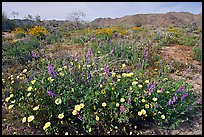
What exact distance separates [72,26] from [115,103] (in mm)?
11792

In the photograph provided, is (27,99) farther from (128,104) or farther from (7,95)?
(128,104)

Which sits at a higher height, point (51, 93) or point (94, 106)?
point (51, 93)

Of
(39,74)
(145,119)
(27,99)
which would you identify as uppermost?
(39,74)

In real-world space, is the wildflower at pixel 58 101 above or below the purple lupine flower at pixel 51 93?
below

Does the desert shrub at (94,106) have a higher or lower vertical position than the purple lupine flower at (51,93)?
lower

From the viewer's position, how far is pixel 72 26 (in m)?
13.9

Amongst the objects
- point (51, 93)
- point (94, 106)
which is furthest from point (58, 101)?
point (94, 106)

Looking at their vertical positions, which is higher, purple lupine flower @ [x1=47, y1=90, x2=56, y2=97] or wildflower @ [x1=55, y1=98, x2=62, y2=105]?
purple lupine flower @ [x1=47, y1=90, x2=56, y2=97]

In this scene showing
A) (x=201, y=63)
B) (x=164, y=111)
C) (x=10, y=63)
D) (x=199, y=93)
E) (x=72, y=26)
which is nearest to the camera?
(x=164, y=111)

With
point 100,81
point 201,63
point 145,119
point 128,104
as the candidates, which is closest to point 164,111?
point 145,119

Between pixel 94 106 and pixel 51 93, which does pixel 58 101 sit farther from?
pixel 94 106

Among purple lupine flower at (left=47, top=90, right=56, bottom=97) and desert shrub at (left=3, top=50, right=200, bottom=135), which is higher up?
purple lupine flower at (left=47, top=90, right=56, bottom=97)

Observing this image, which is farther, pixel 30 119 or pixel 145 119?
pixel 145 119

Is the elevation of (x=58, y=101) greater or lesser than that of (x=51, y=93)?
lesser
